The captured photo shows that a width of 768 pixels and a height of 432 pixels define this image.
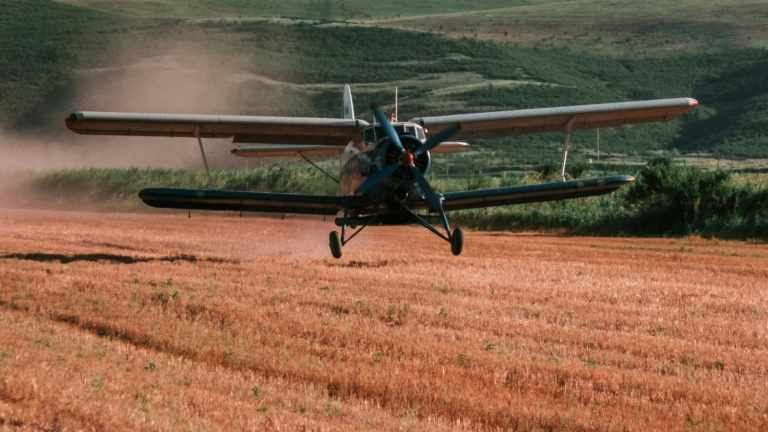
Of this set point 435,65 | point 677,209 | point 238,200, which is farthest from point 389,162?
point 435,65

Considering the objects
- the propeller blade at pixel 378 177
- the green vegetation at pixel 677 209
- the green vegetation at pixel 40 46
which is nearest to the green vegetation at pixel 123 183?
the green vegetation at pixel 677 209

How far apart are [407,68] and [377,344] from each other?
394 feet

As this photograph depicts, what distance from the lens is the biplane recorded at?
16719 mm

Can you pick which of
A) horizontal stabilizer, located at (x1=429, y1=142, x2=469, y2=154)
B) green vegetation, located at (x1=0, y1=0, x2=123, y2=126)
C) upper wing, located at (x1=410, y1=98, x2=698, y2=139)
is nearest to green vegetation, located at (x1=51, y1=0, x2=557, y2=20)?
green vegetation, located at (x1=0, y1=0, x2=123, y2=126)

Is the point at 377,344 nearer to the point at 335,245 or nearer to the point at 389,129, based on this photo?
the point at 389,129

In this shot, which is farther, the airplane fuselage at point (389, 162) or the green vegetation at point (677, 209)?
the green vegetation at point (677, 209)

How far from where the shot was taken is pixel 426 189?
1673cm

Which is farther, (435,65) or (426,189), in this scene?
(435,65)

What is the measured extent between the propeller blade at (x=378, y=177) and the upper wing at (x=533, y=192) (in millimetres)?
2034

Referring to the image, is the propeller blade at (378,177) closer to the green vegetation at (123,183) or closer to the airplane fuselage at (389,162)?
the airplane fuselage at (389,162)

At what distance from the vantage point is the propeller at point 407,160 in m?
16.3

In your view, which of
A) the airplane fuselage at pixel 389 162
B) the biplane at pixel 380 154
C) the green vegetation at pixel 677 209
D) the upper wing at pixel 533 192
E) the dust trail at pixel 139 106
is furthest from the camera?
the dust trail at pixel 139 106

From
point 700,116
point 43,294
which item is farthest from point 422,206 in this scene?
point 700,116

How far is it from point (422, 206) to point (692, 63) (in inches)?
4737
